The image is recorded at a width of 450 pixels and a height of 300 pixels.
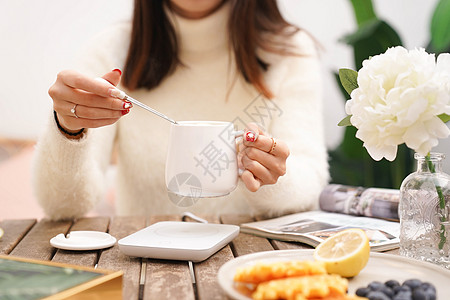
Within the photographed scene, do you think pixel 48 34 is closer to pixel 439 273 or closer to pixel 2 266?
pixel 2 266

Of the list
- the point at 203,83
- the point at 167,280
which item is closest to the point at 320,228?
the point at 167,280

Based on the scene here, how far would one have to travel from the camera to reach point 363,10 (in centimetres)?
207

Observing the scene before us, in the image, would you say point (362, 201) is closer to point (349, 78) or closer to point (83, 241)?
point (349, 78)

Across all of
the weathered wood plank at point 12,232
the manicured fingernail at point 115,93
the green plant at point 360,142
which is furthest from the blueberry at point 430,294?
the green plant at point 360,142

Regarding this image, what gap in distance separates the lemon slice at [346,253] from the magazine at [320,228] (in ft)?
0.66

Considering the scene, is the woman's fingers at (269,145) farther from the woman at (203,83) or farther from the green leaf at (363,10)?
the green leaf at (363,10)

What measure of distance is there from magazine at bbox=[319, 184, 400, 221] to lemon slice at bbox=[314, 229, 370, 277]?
454mm

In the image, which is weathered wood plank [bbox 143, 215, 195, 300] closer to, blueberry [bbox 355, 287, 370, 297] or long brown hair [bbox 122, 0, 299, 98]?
blueberry [bbox 355, 287, 370, 297]

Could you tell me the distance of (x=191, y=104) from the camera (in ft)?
5.24

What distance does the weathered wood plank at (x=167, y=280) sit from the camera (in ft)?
2.15

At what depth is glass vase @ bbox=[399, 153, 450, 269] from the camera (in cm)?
74

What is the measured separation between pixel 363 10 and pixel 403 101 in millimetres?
1555

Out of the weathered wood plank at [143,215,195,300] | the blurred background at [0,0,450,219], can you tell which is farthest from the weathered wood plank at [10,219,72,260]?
the blurred background at [0,0,450,219]

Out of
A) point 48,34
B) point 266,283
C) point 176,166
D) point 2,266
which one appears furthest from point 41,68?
point 266,283
